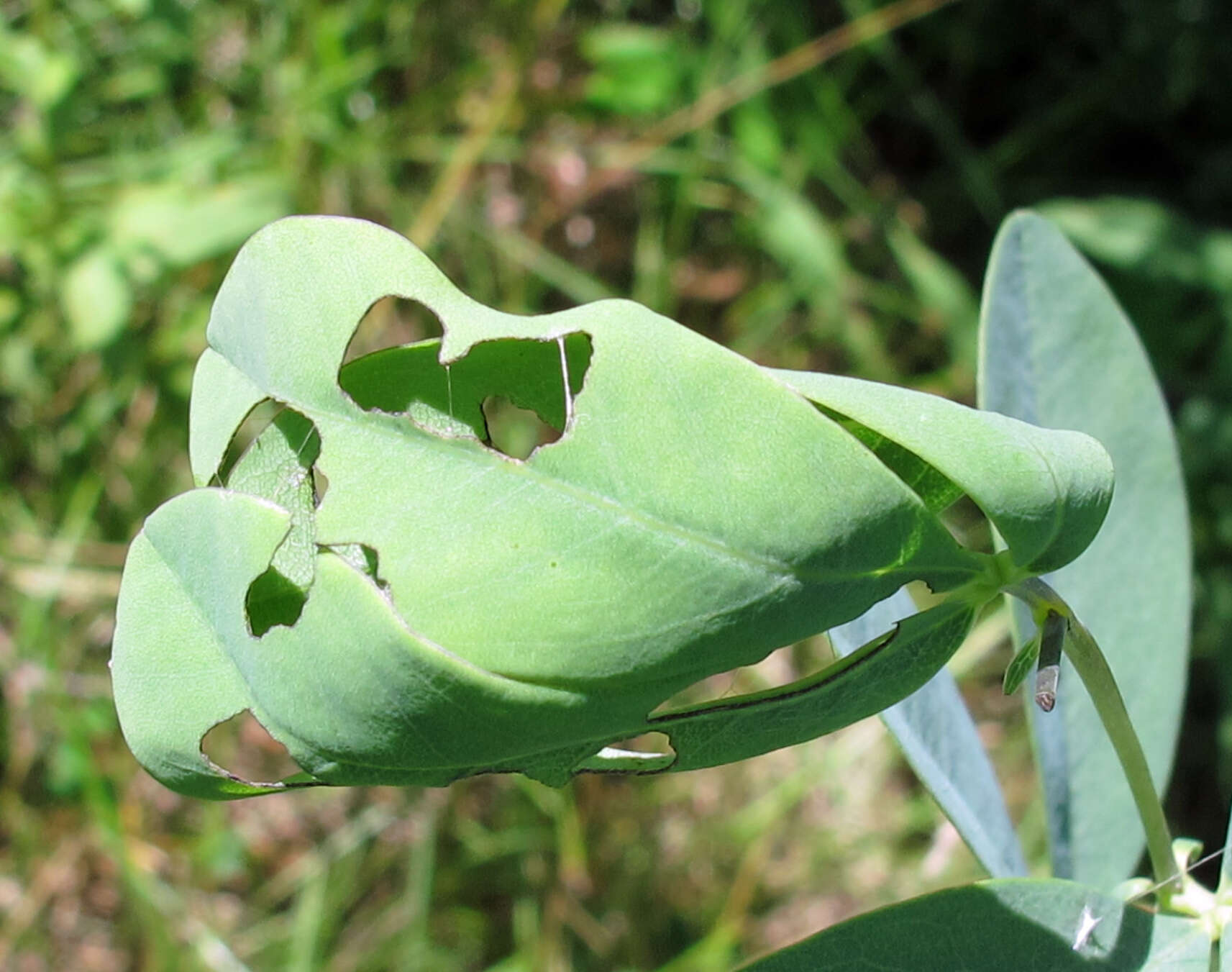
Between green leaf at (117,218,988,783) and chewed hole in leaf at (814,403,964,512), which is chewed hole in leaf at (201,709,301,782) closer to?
green leaf at (117,218,988,783)

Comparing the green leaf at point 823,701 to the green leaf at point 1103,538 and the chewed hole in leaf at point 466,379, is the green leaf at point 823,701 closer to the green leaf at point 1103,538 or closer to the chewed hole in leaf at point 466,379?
the chewed hole in leaf at point 466,379

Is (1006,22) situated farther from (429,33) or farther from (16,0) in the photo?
(16,0)

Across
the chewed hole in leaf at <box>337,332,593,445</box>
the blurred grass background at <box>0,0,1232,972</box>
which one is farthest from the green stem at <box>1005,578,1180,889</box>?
the blurred grass background at <box>0,0,1232,972</box>

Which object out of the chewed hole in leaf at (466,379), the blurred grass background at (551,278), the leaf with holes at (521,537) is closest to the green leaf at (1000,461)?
the leaf with holes at (521,537)

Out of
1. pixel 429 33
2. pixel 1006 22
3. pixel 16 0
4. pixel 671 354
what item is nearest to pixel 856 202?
pixel 1006 22

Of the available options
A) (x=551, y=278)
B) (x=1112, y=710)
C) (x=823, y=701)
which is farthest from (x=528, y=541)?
(x=551, y=278)
